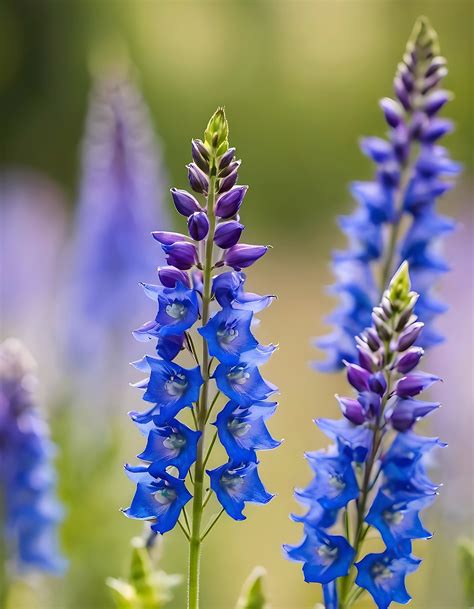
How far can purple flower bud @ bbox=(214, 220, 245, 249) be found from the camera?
1.64m

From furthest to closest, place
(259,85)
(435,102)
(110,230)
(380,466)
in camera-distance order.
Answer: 1. (259,85)
2. (110,230)
3. (435,102)
4. (380,466)

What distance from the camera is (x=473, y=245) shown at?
5859mm

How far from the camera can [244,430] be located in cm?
165

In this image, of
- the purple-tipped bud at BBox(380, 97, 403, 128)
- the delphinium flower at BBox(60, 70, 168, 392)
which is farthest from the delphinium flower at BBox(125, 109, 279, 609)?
the delphinium flower at BBox(60, 70, 168, 392)

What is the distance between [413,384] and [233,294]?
0.32 m

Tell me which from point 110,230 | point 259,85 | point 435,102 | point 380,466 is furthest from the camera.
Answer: point 259,85

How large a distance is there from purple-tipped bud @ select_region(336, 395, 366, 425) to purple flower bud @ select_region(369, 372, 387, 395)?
4cm

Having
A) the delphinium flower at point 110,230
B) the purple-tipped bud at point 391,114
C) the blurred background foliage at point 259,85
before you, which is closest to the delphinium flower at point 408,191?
the purple-tipped bud at point 391,114

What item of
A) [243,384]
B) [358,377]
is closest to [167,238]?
[243,384]

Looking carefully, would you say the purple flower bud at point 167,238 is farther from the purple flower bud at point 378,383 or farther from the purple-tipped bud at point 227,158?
the purple flower bud at point 378,383

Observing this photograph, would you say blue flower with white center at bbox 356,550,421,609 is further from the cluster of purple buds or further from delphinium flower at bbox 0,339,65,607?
delphinium flower at bbox 0,339,65,607

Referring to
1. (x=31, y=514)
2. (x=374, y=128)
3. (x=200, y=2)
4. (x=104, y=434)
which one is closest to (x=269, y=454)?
(x=104, y=434)

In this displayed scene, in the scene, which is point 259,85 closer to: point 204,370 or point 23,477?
point 23,477

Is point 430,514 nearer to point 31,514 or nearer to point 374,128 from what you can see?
point 31,514
